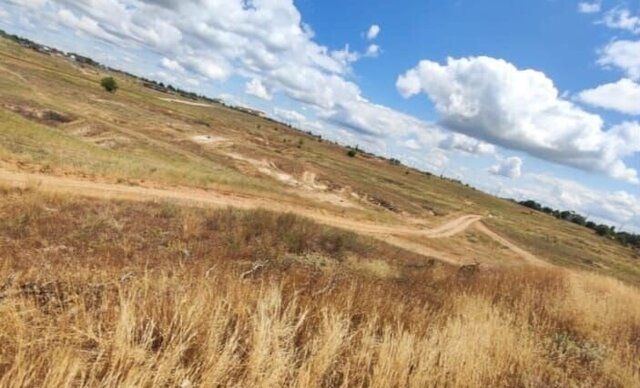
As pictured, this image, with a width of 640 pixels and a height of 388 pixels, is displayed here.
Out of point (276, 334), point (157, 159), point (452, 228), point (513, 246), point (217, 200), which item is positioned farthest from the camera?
point (513, 246)

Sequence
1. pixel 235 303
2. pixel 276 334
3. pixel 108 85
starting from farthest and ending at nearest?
pixel 108 85 → pixel 235 303 → pixel 276 334

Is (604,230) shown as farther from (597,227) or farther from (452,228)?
(452,228)

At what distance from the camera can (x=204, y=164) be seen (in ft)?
162

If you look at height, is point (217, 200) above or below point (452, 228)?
below

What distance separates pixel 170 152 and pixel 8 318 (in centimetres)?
4760

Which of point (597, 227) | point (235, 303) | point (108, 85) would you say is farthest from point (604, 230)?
point (235, 303)

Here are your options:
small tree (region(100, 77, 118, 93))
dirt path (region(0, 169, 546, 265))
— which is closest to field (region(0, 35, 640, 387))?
dirt path (region(0, 169, 546, 265))

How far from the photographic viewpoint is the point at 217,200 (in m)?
30.5

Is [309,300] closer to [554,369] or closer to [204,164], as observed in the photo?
[554,369]

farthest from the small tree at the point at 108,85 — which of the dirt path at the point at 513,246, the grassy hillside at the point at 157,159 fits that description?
the dirt path at the point at 513,246

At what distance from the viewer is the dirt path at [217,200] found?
2277 centimetres

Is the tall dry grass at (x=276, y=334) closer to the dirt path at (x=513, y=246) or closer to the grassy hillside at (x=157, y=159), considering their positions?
the grassy hillside at (x=157, y=159)

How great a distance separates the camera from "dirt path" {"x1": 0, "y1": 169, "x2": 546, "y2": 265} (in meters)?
22.8

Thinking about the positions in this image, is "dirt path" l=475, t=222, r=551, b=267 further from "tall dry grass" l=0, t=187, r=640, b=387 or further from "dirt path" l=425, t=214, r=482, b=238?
"tall dry grass" l=0, t=187, r=640, b=387
